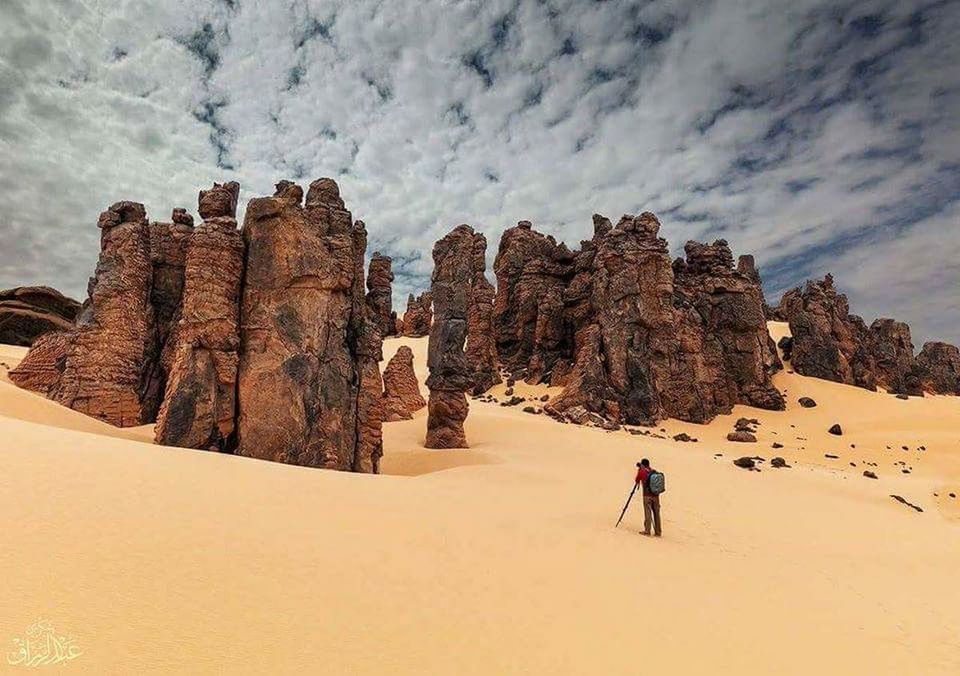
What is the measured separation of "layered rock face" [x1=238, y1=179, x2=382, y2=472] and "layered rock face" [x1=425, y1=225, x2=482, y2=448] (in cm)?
610

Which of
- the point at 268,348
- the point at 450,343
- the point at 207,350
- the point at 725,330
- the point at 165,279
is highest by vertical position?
the point at 725,330

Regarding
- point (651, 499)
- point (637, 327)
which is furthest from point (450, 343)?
point (637, 327)

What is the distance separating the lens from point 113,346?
1773 centimetres

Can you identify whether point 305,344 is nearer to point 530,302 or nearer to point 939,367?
point 530,302

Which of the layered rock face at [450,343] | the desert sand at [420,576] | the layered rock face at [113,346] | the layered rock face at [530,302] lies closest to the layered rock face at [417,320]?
the layered rock face at [530,302]

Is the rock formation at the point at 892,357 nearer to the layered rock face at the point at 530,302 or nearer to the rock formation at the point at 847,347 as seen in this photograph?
the rock formation at the point at 847,347

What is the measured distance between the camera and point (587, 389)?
28.8 m

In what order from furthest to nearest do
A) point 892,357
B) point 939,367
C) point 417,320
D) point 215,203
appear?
point 417,320 < point 939,367 < point 892,357 < point 215,203

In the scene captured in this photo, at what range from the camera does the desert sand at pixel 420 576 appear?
3.62m

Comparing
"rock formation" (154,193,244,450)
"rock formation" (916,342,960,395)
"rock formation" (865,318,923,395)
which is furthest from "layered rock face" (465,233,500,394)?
"rock formation" (916,342,960,395)

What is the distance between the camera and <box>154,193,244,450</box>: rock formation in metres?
11.8

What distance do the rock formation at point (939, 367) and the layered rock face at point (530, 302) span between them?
133 ft

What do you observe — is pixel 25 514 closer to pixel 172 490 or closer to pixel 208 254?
pixel 172 490

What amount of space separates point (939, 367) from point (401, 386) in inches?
2616
